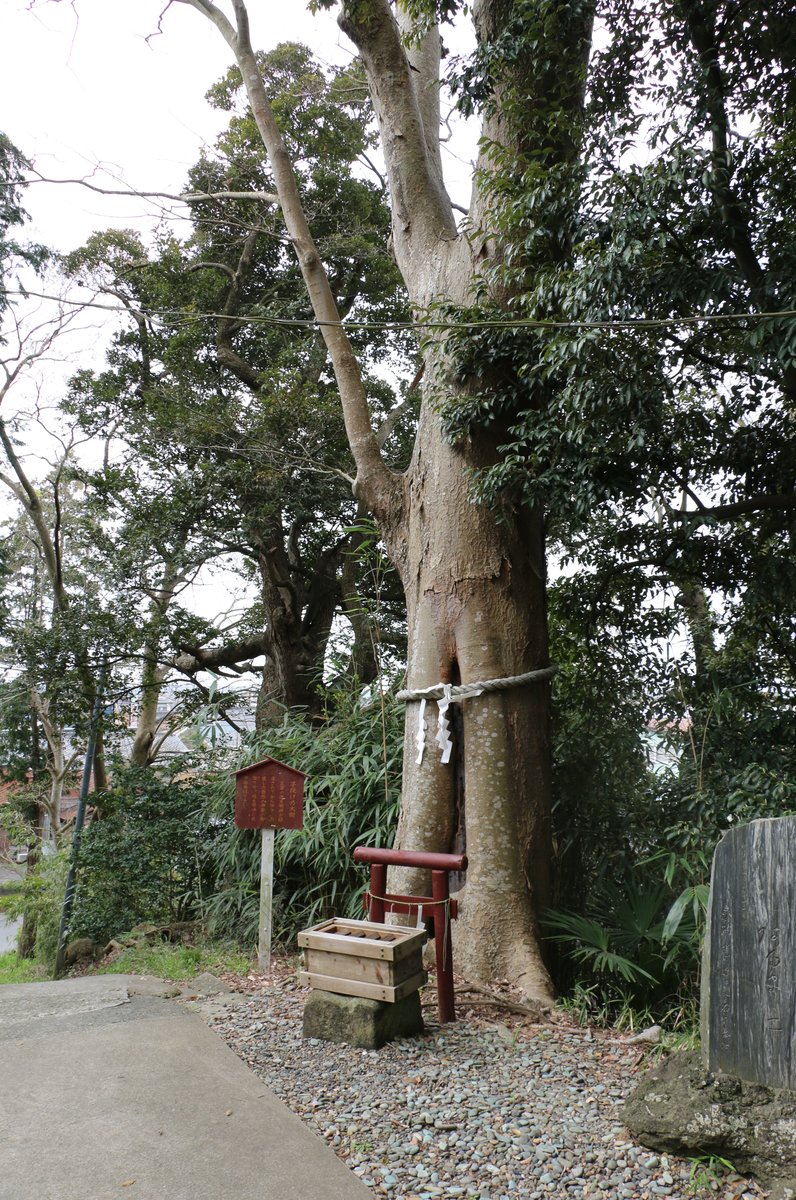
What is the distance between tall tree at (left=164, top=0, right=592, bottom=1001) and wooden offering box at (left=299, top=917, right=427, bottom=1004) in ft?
2.94

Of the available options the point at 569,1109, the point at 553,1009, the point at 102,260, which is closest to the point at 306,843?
the point at 553,1009

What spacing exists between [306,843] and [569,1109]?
2919 mm

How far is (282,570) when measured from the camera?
31.4 ft

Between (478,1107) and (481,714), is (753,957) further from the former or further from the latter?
(481,714)

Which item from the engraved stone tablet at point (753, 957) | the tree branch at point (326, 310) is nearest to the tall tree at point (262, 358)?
the tree branch at point (326, 310)

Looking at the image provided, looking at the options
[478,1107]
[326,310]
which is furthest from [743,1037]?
[326,310]

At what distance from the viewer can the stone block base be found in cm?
327

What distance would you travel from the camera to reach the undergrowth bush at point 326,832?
17.8 feet

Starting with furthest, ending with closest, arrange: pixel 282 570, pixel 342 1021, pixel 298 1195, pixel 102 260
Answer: pixel 102 260, pixel 282 570, pixel 342 1021, pixel 298 1195

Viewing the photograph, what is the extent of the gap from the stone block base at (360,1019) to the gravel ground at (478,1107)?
0.15 feet

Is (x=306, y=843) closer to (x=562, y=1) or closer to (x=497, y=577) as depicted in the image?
(x=497, y=577)

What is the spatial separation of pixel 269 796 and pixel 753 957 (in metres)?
2.93

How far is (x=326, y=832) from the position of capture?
215 inches

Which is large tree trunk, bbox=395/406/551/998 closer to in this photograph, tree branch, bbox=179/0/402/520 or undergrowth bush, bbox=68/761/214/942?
tree branch, bbox=179/0/402/520
